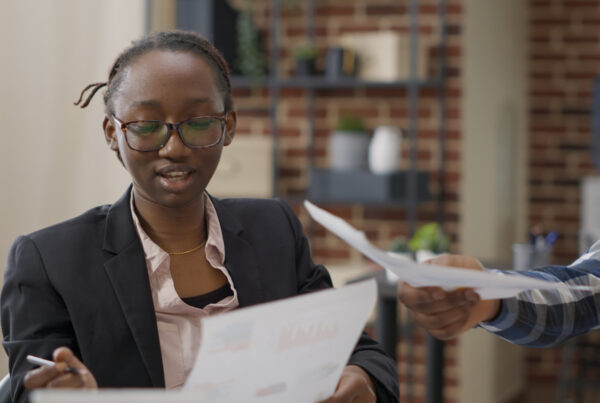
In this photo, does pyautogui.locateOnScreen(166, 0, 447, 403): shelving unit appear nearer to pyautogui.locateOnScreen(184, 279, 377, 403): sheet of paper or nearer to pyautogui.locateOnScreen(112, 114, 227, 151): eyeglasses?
pyautogui.locateOnScreen(112, 114, 227, 151): eyeglasses

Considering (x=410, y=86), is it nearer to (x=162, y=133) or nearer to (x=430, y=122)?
(x=430, y=122)

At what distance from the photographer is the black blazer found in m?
1.21

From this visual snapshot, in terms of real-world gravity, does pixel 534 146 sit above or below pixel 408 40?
below

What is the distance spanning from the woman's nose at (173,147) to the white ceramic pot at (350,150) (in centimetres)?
260

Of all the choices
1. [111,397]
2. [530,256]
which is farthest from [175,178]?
[530,256]

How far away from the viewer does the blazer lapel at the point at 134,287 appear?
1236mm

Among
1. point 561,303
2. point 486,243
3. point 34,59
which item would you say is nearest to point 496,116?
point 486,243

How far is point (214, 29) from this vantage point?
3.92 meters

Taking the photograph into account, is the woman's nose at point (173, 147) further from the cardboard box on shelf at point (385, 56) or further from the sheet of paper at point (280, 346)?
the cardboard box on shelf at point (385, 56)

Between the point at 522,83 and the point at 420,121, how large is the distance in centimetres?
150

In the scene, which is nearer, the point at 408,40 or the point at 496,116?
the point at 408,40

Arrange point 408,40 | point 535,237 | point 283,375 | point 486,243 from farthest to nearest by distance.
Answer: point 486,243
point 408,40
point 535,237
point 283,375

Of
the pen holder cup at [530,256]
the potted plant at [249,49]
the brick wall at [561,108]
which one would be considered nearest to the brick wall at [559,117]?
the brick wall at [561,108]

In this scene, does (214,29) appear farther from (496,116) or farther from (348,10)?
(496,116)
